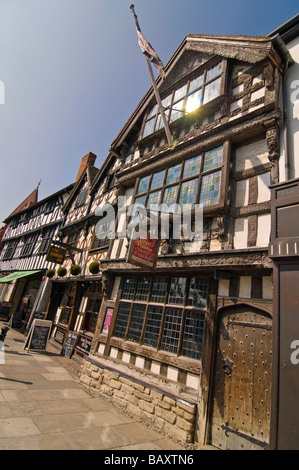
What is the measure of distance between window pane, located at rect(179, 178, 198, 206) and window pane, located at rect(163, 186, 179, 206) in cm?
25

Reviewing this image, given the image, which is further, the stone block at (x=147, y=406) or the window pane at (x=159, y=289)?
the window pane at (x=159, y=289)

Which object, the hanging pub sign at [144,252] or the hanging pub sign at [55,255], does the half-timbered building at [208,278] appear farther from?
the hanging pub sign at [55,255]

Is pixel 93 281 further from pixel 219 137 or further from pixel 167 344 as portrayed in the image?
pixel 219 137

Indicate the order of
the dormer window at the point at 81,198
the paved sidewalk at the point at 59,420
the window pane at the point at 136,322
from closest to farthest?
the paved sidewalk at the point at 59,420 < the window pane at the point at 136,322 < the dormer window at the point at 81,198

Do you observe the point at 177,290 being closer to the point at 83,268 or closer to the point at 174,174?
the point at 174,174

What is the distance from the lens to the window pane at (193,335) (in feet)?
17.4

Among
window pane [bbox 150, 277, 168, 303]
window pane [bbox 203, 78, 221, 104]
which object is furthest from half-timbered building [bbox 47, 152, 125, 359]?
window pane [bbox 203, 78, 221, 104]

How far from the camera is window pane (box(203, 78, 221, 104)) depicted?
7168 mm

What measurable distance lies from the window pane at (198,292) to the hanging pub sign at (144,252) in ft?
3.59

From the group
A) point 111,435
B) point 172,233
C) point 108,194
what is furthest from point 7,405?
point 108,194

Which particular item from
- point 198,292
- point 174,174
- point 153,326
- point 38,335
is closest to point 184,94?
point 174,174

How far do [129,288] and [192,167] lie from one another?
4.20 meters

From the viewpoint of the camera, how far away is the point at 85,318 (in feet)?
34.0

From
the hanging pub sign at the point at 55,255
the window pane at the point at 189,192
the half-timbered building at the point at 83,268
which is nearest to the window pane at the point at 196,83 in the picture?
the window pane at the point at 189,192
